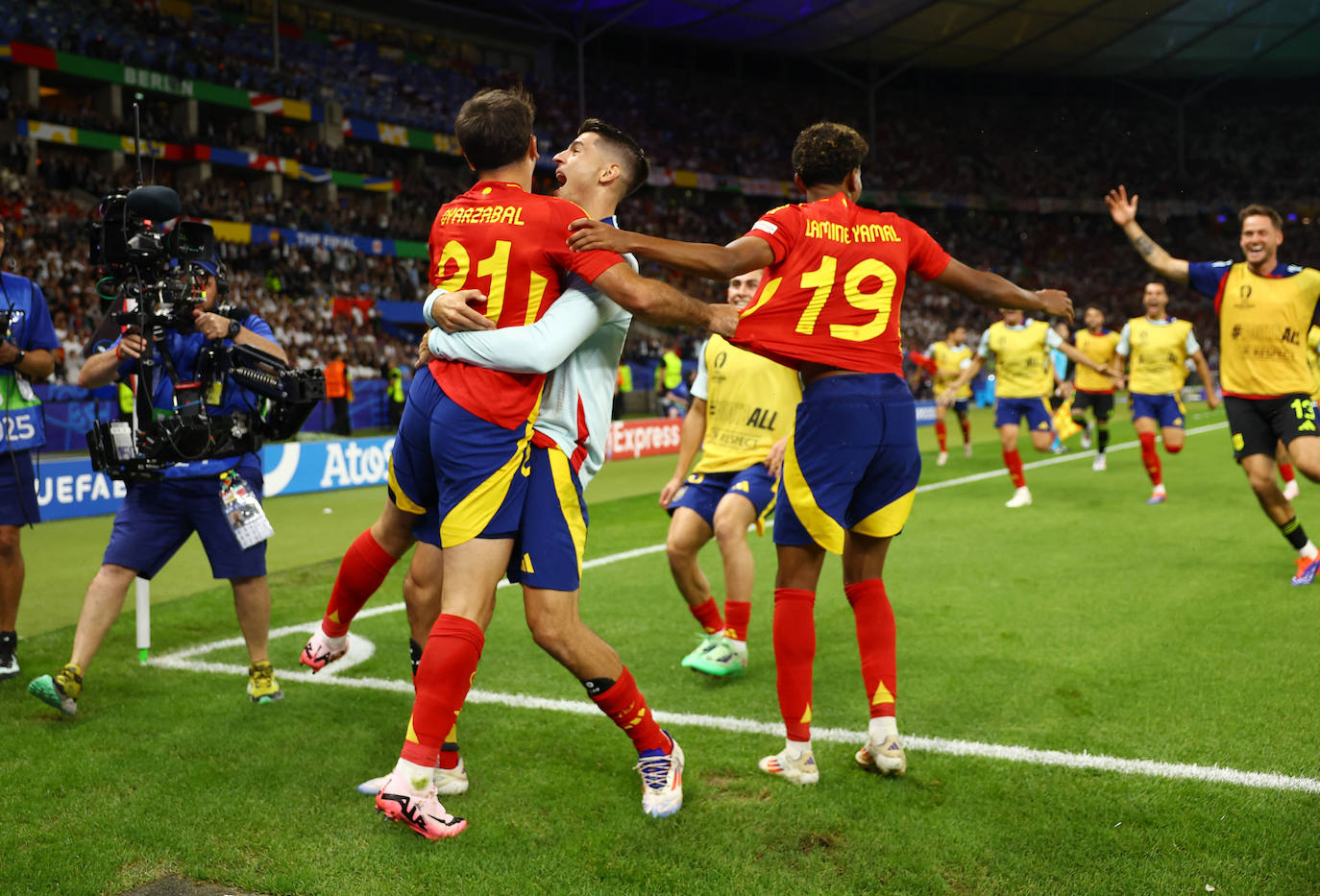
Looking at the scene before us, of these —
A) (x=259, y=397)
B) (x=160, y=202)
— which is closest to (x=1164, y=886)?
(x=259, y=397)

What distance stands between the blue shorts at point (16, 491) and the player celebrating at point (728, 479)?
324 cm

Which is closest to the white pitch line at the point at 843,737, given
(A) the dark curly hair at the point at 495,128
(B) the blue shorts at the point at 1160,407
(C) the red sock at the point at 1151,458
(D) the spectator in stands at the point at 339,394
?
(A) the dark curly hair at the point at 495,128

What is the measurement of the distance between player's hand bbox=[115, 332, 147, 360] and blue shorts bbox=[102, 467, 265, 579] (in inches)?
23.1

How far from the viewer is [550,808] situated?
3.66 meters

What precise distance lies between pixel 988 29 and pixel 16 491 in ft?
134

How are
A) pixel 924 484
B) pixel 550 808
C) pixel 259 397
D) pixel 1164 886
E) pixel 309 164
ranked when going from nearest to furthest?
1. pixel 1164 886
2. pixel 550 808
3. pixel 259 397
4. pixel 924 484
5. pixel 309 164

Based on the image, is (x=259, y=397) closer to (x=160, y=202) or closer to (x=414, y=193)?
(x=160, y=202)

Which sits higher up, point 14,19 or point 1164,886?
point 14,19

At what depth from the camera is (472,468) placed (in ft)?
10.9

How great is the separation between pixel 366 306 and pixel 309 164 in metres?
6.43

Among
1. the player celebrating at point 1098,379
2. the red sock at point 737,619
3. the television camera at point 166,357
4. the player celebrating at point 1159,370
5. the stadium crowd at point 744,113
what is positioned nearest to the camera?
the television camera at point 166,357

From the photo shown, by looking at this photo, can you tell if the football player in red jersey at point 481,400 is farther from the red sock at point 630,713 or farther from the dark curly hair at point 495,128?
the red sock at point 630,713

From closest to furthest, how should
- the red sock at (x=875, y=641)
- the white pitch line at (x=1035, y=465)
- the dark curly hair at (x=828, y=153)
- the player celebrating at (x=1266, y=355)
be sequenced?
the dark curly hair at (x=828, y=153) → the red sock at (x=875, y=641) → the player celebrating at (x=1266, y=355) → the white pitch line at (x=1035, y=465)

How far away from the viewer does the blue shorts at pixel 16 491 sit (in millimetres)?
5336
